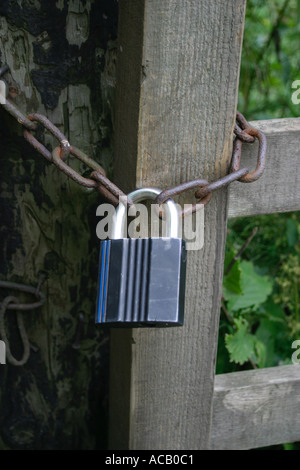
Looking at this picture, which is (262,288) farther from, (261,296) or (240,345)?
(240,345)

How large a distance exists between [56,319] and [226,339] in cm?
49

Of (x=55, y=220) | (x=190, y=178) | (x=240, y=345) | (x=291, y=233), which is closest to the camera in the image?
(x=190, y=178)

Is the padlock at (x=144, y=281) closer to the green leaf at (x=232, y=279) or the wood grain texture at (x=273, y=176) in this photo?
the wood grain texture at (x=273, y=176)

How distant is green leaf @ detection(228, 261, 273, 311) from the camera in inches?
58.9

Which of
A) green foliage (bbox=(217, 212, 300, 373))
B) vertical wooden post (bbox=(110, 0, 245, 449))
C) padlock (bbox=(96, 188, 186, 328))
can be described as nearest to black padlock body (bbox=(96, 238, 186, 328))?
padlock (bbox=(96, 188, 186, 328))

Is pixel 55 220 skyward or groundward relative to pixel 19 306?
skyward

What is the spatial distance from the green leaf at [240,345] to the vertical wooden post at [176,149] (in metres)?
0.29

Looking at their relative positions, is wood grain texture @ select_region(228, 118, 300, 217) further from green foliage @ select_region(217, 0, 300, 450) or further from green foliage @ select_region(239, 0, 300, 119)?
green foliage @ select_region(239, 0, 300, 119)

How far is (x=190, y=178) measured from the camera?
2.87ft

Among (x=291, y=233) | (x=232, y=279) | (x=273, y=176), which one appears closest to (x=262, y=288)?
(x=232, y=279)

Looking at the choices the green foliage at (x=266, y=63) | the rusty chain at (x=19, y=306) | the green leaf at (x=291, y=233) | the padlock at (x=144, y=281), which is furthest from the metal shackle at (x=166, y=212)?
the green foliage at (x=266, y=63)

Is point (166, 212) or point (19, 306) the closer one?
point (166, 212)

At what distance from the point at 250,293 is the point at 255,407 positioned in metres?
0.42
